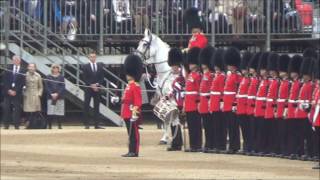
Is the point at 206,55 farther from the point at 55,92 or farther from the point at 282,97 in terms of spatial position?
the point at 55,92

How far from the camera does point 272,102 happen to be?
61.2 ft

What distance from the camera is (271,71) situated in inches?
740

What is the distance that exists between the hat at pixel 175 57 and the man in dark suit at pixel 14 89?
20.5ft

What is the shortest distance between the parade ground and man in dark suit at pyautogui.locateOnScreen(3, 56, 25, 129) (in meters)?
2.54

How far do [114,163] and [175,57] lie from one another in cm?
338

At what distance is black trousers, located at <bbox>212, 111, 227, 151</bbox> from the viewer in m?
19.6

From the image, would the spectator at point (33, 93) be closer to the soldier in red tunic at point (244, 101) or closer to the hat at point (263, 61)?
the soldier in red tunic at point (244, 101)

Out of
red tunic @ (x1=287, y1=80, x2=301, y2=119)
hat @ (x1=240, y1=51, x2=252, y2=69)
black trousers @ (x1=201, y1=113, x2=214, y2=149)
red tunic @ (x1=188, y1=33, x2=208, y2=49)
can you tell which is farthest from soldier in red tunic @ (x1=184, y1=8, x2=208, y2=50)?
red tunic @ (x1=287, y1=80, x2=301, y2=119)

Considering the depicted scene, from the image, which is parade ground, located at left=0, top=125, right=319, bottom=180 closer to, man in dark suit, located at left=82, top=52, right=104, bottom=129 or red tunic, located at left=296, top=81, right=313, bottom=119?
red tunic, located at left=296, top=81, right=313, bottom=119

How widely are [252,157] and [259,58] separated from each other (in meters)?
1.77

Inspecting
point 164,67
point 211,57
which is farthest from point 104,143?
point 211,57

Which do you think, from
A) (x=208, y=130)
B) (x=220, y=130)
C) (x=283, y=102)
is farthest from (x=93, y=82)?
(x=283, y=102)

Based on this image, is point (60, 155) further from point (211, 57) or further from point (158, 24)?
point (158, 24)

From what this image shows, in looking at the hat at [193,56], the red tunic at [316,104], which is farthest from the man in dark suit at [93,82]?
the red tunic at [316,104]
